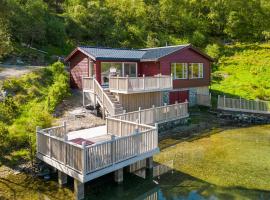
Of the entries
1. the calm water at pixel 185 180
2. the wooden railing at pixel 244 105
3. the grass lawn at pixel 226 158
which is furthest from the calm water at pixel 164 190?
the wooden railing at pixel 244 105

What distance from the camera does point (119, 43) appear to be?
4334 cm

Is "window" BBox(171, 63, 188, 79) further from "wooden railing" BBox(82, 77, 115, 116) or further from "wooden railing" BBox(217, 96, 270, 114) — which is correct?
"wooden railing" BBox(82, 77, 115, 116)

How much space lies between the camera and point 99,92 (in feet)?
66.9

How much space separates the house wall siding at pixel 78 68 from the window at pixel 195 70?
10.0 metres

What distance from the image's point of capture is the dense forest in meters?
35.8

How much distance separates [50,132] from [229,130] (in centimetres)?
1392

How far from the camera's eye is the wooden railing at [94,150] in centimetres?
1028

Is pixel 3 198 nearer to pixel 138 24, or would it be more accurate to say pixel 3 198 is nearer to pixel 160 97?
pixel 160 97

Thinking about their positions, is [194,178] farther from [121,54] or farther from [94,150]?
[121,54]

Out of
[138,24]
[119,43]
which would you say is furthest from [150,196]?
[138,24]

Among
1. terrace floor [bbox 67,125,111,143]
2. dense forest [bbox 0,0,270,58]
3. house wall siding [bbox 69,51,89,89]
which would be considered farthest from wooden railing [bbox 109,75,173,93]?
dense forest [bbox 0,0,270,58]

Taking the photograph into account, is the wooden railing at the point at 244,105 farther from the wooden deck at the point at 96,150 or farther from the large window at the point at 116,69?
the wooden deck at the point at 96,150

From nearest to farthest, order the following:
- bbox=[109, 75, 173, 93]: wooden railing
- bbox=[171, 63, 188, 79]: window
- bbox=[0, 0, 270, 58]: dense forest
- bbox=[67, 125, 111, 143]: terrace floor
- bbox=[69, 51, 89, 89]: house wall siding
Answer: bbox=[67, 125, 111, 143]: terrace floor
bbox=[109, 75, 173, 93]: wooden railing
bbox=[69, 51, 89, 89]: house wall siding
bbox=[171, 63, 188, 79]: window
bbox=[0, 0, 270, 58]: dense forest

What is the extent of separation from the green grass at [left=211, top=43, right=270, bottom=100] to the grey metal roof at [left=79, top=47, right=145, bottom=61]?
11720mm
